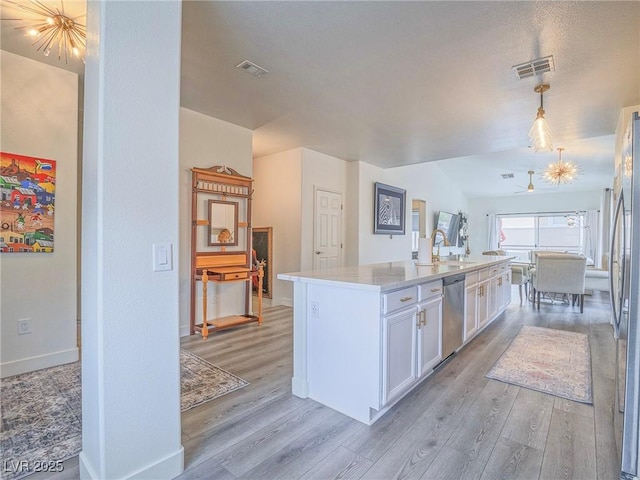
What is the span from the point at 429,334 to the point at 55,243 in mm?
3315

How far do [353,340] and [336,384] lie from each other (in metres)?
0.36

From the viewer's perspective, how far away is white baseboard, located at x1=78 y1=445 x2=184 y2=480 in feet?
4.74

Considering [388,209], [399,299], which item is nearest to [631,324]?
[399,299]

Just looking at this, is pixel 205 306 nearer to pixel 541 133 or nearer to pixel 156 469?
pixel 156 469

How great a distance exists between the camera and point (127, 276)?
1.41 m

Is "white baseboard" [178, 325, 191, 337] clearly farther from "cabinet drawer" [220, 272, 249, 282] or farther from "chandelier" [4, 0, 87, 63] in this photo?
"chandelier" [4, 0, 87, 63]

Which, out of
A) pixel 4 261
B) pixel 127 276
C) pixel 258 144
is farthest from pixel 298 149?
pixel 127 276

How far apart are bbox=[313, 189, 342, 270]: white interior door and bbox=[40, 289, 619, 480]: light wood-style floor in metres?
2.82

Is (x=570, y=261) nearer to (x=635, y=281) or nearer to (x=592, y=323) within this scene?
(x=592, y=323)

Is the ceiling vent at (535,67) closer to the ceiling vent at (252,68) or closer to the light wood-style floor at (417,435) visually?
the ceiling vent at (252,68)

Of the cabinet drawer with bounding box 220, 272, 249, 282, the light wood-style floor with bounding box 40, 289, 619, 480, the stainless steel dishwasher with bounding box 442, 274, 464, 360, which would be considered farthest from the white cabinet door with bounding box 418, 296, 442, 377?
the cabinet drawer with bounding box 220, 272, 249, 282

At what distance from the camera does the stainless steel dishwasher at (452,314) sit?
9.08 ft

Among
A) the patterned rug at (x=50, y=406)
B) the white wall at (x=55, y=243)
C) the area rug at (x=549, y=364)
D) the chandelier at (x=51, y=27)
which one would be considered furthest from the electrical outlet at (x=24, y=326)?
the area rug at (x=549, y=364)

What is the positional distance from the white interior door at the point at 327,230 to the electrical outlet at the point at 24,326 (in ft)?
11.8
